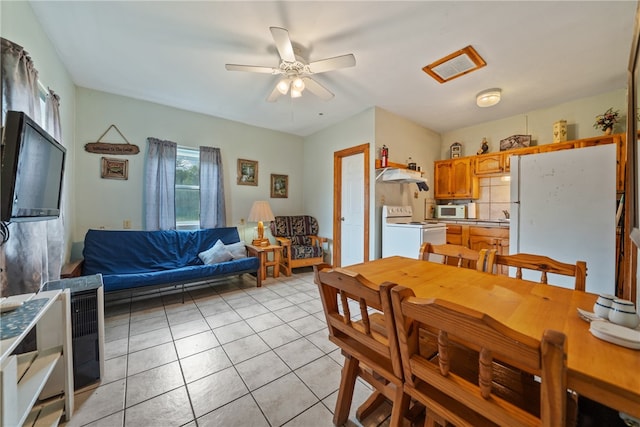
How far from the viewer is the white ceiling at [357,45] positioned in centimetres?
176

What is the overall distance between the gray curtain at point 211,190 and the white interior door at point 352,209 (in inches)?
80.5

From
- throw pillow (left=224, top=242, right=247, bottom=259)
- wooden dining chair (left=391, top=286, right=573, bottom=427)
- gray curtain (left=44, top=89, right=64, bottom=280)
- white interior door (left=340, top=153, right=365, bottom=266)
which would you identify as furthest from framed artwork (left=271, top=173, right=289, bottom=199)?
wooden dining chair (left=391, top=286, right=573, bottom=427)

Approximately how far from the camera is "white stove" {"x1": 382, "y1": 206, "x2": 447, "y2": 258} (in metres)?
2.99

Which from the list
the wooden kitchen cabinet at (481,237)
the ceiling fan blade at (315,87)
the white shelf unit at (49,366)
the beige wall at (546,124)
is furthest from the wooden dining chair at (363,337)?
the beige wall at (546,124)

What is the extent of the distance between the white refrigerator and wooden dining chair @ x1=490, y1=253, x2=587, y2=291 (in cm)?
126

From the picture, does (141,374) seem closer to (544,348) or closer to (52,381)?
(52,381)

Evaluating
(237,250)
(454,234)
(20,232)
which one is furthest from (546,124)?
(20,232)

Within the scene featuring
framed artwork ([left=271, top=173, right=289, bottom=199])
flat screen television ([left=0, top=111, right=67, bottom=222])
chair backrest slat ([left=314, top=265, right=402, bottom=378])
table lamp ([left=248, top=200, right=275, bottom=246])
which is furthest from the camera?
framed artwork ([left=271, top=173, right=289, bottom=199])

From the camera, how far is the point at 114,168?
317 centimetres

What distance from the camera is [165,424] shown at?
126cm

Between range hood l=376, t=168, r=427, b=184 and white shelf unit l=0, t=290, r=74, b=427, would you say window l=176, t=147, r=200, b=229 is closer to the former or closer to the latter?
white shelf unit l=0, t=290, r=74, b=427

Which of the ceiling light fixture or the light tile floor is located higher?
the ceiling light fixture

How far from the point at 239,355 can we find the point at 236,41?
2.67m

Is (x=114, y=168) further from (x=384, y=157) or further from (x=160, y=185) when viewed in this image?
(x=384, y=157)
